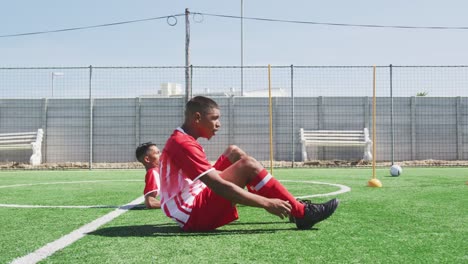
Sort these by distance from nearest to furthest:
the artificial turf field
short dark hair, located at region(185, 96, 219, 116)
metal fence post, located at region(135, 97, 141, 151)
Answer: the artificial turf field
short dark hair, located at region(185, 96, 219, 116)
metal fence post, located at region(135, 97, 141, 151)

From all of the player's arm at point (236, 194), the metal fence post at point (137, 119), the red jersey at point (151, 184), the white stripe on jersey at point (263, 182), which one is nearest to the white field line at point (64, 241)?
the red jersey at point (151, 184)

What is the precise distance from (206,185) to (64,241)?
108cm

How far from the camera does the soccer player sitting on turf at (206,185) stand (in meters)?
3.46

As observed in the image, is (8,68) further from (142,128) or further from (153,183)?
(153,183)

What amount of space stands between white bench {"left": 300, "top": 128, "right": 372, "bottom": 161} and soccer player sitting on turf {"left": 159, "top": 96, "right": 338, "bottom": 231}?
1271 centimetres

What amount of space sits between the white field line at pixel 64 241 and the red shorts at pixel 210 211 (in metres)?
0.87

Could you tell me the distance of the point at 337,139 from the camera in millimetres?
16797

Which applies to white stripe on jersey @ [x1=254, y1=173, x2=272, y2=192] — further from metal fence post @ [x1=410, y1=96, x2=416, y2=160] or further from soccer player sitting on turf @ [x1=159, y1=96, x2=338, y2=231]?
metal fence post @ [x1=410, y1=96, x2=416, y2=160]

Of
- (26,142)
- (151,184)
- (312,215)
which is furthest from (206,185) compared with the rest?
(26,142)

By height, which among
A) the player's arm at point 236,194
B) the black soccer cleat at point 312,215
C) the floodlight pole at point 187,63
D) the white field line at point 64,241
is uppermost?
the floodlight pole at point 187,63

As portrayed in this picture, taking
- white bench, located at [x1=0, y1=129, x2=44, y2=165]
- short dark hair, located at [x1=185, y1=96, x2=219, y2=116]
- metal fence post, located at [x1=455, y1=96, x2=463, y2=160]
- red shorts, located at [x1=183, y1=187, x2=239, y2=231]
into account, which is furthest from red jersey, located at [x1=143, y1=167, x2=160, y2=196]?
metal fence post, located at [x1=455, y1=96, x2=463, y2=160]

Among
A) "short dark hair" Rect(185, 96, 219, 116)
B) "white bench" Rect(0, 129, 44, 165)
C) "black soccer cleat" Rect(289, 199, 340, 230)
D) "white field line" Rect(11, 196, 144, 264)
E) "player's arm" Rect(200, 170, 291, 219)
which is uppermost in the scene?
"short dark hair" Rect(185, 96, 219, 116)

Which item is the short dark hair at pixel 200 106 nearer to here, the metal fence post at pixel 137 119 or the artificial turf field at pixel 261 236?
the artificial turf field at pixel 261 236

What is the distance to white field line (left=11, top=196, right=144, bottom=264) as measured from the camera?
2899 millimetres
